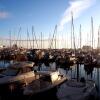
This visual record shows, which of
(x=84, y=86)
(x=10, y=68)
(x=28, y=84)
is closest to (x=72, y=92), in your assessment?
(x=84, y=86)

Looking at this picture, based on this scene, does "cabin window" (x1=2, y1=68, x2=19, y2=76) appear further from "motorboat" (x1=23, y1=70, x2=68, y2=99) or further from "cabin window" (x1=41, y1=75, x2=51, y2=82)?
"cabin window" (x1=41, y1=75, x2=51, y2=82)

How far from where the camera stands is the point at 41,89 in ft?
64.2

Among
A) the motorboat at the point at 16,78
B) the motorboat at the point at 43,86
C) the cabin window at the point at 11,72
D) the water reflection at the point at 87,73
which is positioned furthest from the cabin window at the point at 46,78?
the water reflection at the point at 87,73

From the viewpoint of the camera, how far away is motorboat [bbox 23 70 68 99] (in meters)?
19.0

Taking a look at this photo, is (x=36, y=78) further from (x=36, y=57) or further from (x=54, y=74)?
(x=36, y=57)

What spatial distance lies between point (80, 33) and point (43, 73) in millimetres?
48405

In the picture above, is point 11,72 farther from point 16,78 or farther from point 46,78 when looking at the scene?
point 46,78

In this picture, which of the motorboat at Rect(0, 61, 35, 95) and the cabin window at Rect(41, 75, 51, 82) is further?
the cabin window at Rect(41, 75, 51, 82)

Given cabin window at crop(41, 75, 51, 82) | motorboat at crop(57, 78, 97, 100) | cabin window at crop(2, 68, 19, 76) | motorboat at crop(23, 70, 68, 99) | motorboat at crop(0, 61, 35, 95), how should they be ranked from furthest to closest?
cabin window at crop(41, 75, 51, 82), cabin window at crop(2, 68, 19, 76), motorboat at crop(0, 61, 35, 95), motorboat at crop(23, 70, 68, 99), motorboat at crop(57, 78, 97, 100)

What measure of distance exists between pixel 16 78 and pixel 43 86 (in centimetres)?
250

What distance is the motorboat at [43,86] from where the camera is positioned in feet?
62.2

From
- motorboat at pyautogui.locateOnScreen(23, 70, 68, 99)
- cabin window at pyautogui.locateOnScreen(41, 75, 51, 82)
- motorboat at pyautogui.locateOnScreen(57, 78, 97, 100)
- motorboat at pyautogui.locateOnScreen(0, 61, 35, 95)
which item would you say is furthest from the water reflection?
motorboat at pyautogui.locateOnScreen(57, 78, 97, 100)

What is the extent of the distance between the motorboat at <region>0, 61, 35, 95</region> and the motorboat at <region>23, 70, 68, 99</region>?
103 cm

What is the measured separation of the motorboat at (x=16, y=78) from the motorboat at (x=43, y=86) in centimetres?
103
